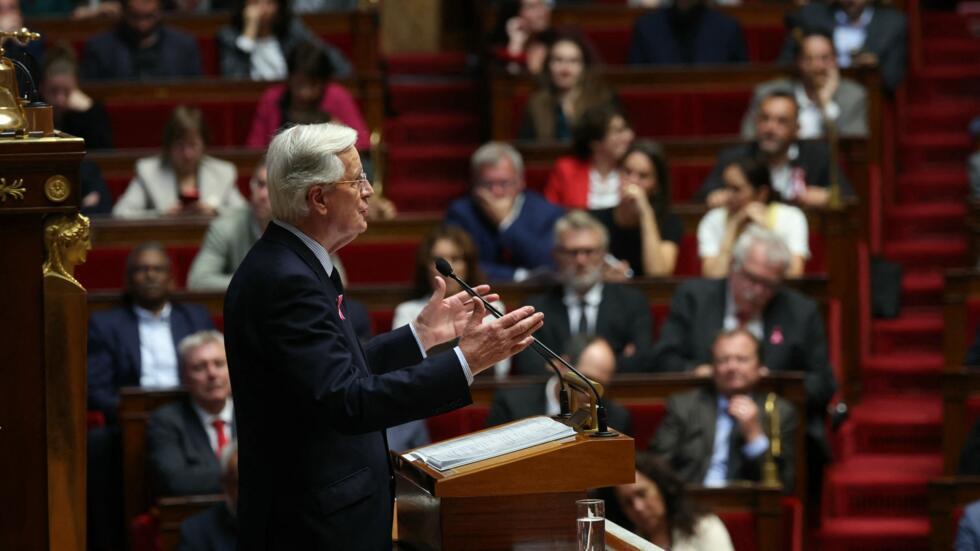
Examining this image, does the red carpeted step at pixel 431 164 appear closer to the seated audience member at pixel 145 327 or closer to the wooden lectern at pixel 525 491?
the seated audience member at pixel 145 327

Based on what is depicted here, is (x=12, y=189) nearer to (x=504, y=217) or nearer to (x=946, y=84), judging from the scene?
(x=504, y=217)

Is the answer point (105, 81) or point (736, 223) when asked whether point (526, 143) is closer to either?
point (736, 223)

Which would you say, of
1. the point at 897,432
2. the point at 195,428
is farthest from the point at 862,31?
the point at 195,428

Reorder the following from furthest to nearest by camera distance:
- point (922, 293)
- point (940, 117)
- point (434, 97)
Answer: point (434, 97)
point (940, 117)
point (922, 293)

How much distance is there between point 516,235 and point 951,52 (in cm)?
228

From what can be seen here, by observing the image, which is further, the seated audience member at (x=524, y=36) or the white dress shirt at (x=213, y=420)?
the seated audience member at (x=524, y=36)

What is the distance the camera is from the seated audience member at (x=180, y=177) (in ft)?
16.2

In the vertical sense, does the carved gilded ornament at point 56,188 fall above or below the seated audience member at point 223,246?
above

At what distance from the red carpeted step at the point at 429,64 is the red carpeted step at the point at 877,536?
9.87 feet

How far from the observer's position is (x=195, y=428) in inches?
149

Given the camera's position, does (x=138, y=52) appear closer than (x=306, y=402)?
No

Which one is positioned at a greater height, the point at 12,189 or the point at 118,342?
the point at 12,189

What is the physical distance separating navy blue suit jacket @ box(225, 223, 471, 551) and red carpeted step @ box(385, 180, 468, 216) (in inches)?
154

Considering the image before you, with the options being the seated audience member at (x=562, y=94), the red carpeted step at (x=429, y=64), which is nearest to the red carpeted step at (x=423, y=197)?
the seated audience member at (x=562, y=94)
